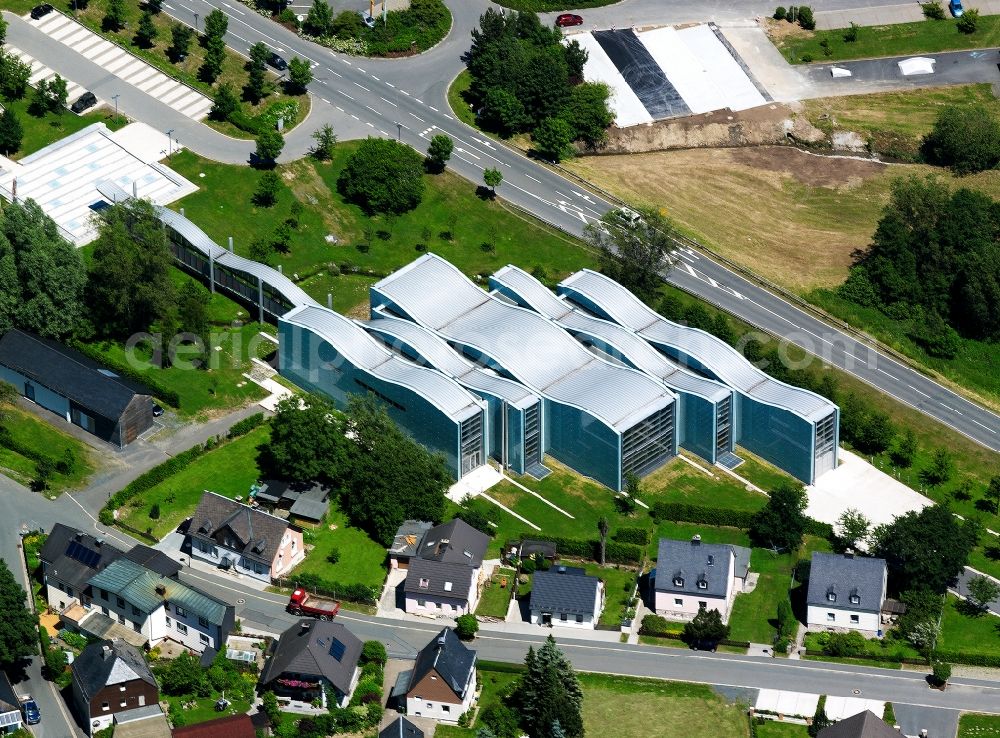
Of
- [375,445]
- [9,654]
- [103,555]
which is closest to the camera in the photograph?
[9,654]

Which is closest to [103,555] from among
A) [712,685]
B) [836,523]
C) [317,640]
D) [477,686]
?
[317,640]

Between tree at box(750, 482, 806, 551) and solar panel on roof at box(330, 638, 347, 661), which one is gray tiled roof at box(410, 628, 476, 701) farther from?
tree at box(750, 482, 806, 551)

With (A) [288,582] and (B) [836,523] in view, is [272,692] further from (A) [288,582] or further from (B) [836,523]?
(B) [836,523]

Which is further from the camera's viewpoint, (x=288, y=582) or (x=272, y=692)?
(x=288, y=582)

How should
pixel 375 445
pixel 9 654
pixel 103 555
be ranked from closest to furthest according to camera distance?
pixel 9 654
pixel 103 555
pixel 375 445

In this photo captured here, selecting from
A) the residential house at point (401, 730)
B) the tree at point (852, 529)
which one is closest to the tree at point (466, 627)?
the residential house at point (401, 730)

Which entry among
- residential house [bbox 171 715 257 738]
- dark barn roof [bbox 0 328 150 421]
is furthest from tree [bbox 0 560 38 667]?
dark barn roof [bbox 0 328 150 421]
